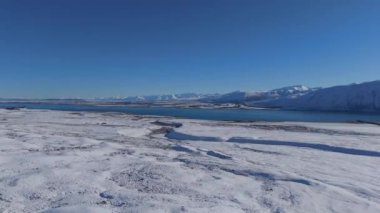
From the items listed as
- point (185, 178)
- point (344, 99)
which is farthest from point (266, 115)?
point (185, 178)

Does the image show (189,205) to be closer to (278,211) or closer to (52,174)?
(278,211)

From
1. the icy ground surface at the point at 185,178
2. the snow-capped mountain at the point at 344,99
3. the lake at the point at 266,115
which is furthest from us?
the snow-capped mountain at the point at 344,99

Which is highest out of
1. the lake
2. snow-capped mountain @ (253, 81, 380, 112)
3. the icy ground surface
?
snow-capped mountain @ (253, 81, 380, 112)

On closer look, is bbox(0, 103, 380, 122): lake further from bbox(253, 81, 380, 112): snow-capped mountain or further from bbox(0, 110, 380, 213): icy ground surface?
bbox(0, 110, 380, 213): icy ground surface

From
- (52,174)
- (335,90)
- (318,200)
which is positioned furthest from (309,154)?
(335,90)

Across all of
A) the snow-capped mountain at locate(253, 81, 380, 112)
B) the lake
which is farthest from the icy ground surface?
the snow-capped mountain at locate(253, 81, 380, 112)

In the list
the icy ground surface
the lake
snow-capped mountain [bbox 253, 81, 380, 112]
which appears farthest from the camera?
snow-capped mountain [bbox 253, 81, 380, 112]

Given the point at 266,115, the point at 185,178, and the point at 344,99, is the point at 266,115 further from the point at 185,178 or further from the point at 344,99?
the point at 185,178

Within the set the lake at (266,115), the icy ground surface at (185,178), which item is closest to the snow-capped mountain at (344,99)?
the lake at (266,115)

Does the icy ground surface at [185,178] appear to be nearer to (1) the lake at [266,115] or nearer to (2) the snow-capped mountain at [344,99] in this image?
(1) the lake at [266,115]
